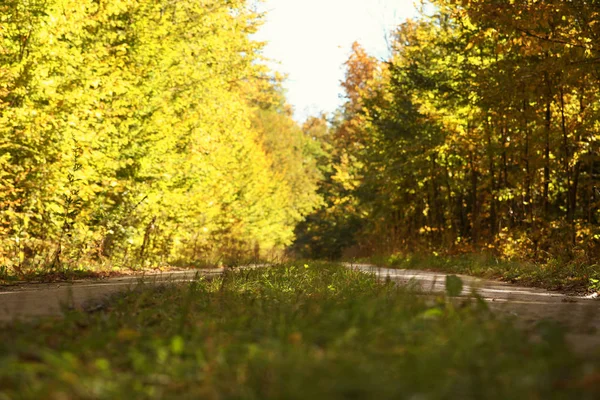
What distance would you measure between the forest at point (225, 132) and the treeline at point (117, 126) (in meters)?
0.06

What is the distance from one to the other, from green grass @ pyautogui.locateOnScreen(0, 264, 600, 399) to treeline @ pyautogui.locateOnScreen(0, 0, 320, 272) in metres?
8.70

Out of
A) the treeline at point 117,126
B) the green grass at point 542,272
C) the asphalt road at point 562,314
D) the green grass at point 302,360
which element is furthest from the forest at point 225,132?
the green grass at point 302,360

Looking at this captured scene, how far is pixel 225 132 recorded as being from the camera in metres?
29.5

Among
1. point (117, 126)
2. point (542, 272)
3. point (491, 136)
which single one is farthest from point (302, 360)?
point (491, 136)

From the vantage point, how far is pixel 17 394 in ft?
9.73

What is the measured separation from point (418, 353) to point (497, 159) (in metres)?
21.0

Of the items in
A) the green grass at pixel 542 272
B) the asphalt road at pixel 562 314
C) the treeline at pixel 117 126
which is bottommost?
the asphalt road at pixel 562 314

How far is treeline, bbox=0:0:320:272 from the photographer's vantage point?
13531 millimetres

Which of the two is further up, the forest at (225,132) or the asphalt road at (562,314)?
the forest at (225,132)

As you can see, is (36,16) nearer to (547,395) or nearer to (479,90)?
(479,90)

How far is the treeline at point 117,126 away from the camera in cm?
1353

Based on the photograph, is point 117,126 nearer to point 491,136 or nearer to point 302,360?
point 491,136

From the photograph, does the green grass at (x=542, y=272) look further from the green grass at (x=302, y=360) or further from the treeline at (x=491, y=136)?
the green grass at (x=302, y=360)

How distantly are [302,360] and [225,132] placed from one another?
26.8m
